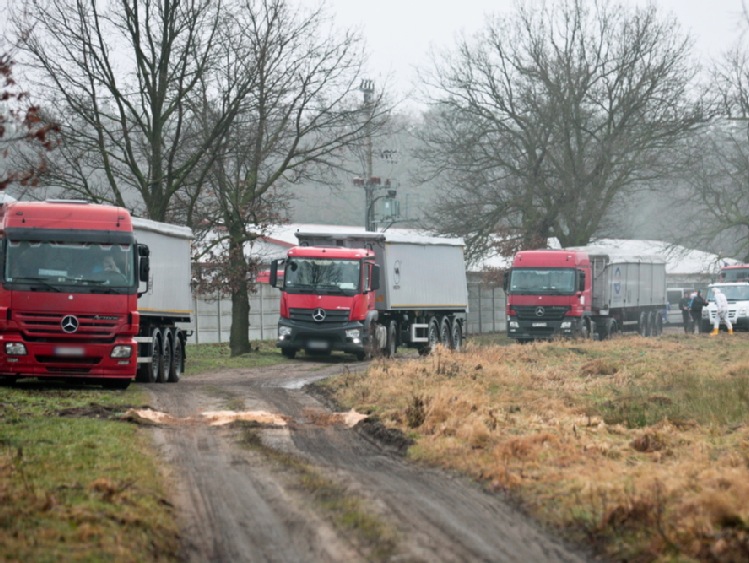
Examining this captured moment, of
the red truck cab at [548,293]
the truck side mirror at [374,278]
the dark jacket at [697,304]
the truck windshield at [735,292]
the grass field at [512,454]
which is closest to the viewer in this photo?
the grass field at [512,454]

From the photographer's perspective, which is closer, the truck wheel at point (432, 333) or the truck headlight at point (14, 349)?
the truck headlight at point (14, 349)

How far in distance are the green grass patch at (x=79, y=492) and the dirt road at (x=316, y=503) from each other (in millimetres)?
277

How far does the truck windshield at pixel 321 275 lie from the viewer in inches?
1196

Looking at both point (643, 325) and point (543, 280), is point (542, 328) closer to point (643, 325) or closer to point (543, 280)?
point (543, 280)

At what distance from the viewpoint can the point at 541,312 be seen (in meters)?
40.8

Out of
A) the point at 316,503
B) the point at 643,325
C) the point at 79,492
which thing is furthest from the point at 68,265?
the point at 643,325

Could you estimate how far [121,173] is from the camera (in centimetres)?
3088

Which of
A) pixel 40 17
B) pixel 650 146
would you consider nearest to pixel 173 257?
pixel 40 17

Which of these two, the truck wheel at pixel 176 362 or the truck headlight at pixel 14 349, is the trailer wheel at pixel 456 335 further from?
the truck headlight at pixel 14 349

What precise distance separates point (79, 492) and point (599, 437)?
20.2 ft

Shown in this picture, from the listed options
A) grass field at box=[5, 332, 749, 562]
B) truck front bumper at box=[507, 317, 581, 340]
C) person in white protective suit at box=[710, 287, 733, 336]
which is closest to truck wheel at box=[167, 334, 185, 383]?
grass field at box=[5, 332, 749, 562]

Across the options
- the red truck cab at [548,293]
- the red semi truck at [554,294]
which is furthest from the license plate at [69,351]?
the red truck cab at [548,293]

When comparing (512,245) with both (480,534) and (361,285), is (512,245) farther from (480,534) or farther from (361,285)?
(480,534)

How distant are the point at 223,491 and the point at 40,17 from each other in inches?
878
